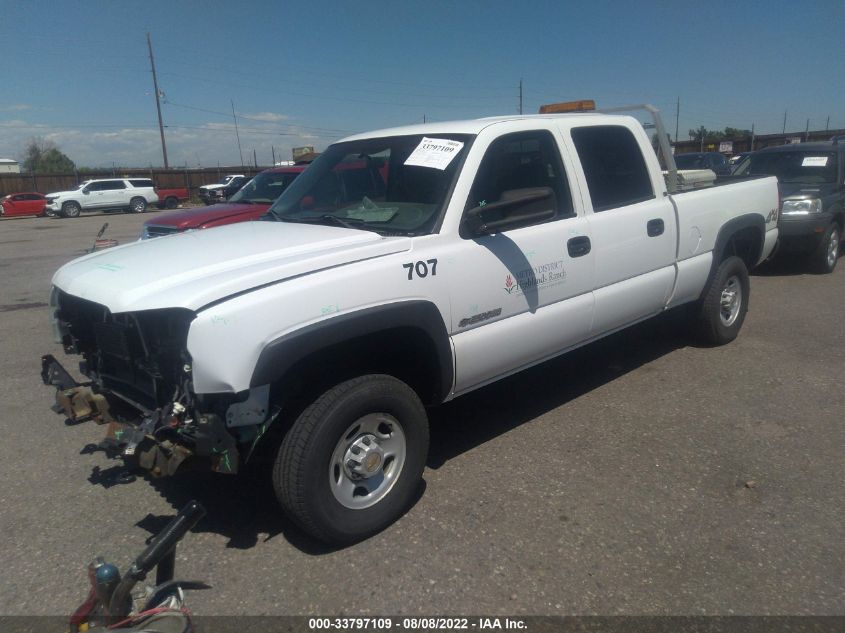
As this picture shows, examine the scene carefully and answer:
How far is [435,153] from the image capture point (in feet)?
12.7

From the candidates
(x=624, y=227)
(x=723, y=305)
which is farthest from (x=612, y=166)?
(x=723, y=305)

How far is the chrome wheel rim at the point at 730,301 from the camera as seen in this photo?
19.5 feet

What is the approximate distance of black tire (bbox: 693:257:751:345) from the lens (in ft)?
18.6

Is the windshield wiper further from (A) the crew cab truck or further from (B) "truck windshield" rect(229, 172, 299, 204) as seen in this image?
(B) "truck windshield" rect(229, 172, 299, 204)

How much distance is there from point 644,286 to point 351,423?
268cm

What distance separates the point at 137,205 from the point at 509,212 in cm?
3495

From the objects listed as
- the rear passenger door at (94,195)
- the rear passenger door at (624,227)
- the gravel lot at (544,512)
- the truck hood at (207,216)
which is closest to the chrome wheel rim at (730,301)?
the gravel lot at (544,512)

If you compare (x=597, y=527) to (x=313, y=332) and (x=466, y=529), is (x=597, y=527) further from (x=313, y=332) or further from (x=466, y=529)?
(x=313, y=332)

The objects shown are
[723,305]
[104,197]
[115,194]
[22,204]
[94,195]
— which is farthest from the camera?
[115,194]

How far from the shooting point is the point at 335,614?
2.76 metres

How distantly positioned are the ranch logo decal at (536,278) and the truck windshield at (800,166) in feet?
21.9

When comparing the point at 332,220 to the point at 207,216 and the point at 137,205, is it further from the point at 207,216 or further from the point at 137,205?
the point at 137,205

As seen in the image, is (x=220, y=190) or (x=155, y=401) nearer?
(x=155, y=401)

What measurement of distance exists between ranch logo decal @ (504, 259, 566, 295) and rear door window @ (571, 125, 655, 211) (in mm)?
637
